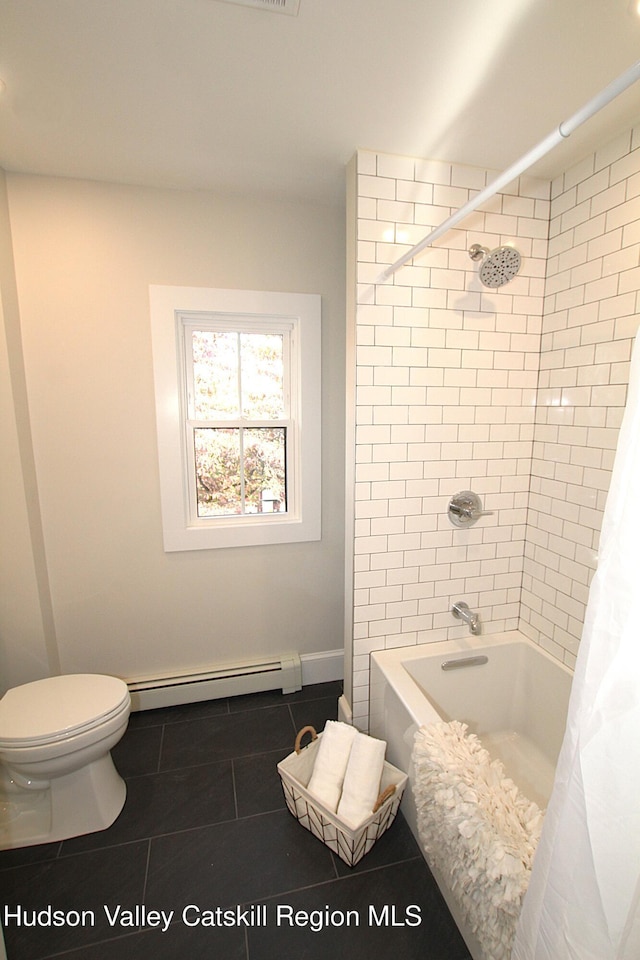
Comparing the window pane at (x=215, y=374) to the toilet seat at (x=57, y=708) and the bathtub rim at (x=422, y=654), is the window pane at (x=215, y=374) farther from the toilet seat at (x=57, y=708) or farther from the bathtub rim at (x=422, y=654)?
the bathtub rim at (x=422, y=654)

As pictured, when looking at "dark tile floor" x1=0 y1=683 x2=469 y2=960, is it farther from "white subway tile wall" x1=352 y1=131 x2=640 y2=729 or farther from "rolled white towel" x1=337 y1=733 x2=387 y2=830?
"white subway tile wall" x1=352 y1=131 x2=640 y2=729

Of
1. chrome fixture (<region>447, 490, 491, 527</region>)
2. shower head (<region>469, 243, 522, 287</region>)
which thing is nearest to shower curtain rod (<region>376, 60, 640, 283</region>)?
shower head (<region>469, 243, 522, 287</region>)

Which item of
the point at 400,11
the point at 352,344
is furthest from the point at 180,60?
the point at 352,344

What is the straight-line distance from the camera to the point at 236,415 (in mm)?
2057

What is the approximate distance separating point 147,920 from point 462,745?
110 cm

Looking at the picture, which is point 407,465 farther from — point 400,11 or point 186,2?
point 186,2

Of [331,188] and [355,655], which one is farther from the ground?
[331,188]

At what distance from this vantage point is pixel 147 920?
3.93 feet

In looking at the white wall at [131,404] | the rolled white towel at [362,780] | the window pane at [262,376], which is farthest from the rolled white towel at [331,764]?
the window pane at [262,376]

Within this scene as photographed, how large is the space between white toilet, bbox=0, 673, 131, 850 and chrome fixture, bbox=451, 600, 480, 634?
1418mm

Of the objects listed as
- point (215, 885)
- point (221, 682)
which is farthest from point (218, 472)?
point (215, 885)

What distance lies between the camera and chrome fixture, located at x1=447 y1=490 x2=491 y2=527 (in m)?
1.70

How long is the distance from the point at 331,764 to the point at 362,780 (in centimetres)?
14

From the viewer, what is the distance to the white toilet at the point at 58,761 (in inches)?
52.9
